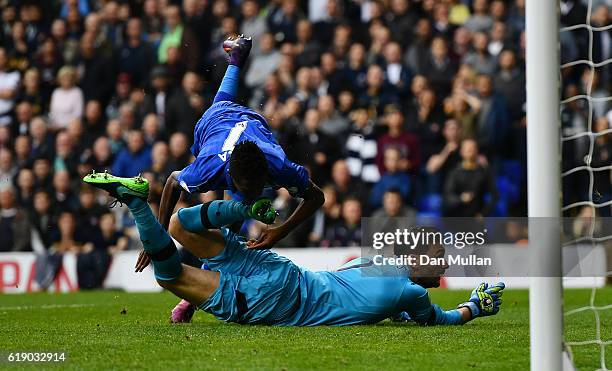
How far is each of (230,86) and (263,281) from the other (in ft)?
7.96

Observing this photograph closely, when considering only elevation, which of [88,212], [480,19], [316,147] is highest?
[480,19]

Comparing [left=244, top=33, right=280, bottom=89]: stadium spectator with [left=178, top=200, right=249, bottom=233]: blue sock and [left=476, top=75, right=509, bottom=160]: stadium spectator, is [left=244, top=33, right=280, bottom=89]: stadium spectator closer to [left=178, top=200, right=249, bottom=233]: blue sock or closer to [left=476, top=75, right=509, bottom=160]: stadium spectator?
[left=476, top=75, right=509, bottom=160]: stadium spectator

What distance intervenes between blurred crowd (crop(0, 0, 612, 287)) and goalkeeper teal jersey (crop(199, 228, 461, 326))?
17.3 ft

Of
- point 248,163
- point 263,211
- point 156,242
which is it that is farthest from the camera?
point 156,242

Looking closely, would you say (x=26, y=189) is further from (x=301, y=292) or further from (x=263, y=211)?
(x=263, y=211)

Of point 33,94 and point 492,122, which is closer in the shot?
point 492,122

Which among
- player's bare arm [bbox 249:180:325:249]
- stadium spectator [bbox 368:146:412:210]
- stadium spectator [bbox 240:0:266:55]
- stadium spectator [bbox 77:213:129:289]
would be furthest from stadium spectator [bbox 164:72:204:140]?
player's bare arm [bbox 249:180:325:249]

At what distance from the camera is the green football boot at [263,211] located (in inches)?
287

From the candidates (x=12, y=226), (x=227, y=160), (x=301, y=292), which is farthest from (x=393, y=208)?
(x=301, y=292)

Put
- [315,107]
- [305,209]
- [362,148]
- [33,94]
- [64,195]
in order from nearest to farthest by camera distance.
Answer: [305,209]
[362,148]
[315,107]
[64,195]
[33,94]


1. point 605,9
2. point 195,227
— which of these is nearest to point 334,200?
point 605,9

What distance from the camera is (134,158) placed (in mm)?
15133

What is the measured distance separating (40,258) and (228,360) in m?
8.64

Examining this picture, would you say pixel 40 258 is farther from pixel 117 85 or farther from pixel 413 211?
pixel 413 211
